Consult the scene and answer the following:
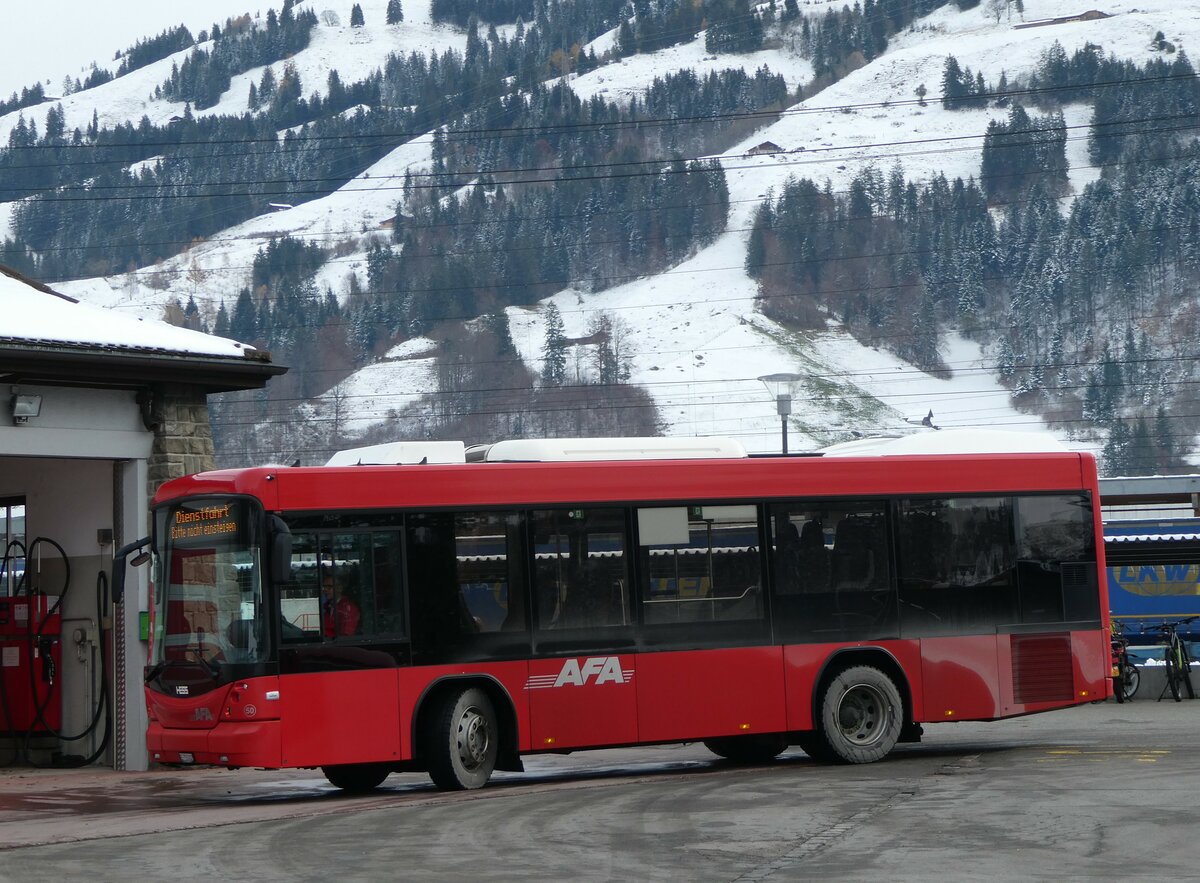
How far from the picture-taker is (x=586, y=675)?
1465 centimetres

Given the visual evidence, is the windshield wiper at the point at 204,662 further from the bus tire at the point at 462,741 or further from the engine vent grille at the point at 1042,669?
the engine vent grille at the point at 1042,669

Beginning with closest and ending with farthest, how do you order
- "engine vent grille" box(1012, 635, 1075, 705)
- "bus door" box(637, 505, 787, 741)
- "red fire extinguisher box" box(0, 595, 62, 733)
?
1. "bus door" box(637, 505, 787, 741)
2. "engine vent grille" box(1012, 635, 1075, 705)
3. "red fire extinguisher box" box(0, 595, 62, 733)

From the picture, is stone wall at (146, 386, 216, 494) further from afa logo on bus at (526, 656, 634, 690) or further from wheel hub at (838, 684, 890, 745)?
wheel hub at (838, 684, 890, 745)

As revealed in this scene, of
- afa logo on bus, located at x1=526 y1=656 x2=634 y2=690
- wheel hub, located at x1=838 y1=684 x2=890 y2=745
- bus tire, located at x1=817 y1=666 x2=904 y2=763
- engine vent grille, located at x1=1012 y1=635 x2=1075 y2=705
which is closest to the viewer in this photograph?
afa logo on bus, located at x1=526 y1=656 x2=634 y2=690

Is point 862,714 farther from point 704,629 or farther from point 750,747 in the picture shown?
point 704,629

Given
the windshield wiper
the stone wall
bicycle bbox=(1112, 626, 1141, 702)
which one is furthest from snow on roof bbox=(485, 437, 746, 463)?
bicycle bbox=(1112, 626, 1141, 702)

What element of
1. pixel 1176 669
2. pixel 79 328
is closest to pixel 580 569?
pixel 79 328

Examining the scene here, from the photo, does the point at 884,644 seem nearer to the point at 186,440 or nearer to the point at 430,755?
the point at 430,755

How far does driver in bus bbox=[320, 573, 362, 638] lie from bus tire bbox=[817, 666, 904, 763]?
4.34m

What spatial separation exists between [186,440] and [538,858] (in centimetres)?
958

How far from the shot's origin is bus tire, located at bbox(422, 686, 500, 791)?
14086 millimetres

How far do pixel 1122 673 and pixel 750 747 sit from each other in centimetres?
976

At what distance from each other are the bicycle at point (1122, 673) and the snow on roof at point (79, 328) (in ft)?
41.2

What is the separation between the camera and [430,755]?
46.3 feet
